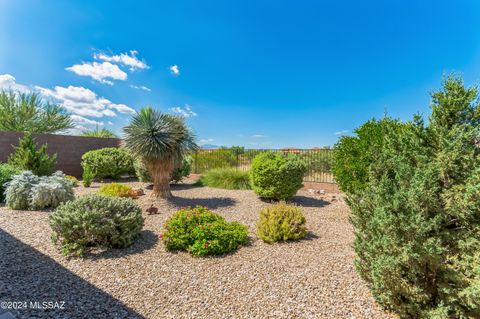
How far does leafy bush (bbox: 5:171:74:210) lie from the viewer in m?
5.80

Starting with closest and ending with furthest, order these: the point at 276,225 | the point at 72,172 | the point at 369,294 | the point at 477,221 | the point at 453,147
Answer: the point at 477,221 < the point at 453,147 < the point at 369,294 < the point at 276,225 < the point at 72,172

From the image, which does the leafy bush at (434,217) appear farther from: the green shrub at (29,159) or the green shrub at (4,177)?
the green shrub at (29,159)

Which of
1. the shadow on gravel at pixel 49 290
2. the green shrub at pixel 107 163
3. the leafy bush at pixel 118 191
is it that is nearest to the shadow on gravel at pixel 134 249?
the shadow on gravel at pixel 49 290

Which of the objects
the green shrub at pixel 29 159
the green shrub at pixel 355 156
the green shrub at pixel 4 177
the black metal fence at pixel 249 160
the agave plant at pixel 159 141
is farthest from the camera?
the black metal fence at pixel 249 160

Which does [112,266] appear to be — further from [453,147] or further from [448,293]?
[453,147]

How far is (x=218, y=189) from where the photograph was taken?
30.6 ft

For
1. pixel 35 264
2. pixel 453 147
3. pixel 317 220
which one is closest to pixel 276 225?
pixel 317 220

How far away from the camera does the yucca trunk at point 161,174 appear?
6891 mm

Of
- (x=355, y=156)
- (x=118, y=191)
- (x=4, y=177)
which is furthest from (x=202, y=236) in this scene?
(x=4, y=177)

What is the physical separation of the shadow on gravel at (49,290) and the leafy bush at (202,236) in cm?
124

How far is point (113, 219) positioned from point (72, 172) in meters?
10.3

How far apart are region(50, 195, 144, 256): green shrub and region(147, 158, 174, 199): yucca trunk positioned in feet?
9.22

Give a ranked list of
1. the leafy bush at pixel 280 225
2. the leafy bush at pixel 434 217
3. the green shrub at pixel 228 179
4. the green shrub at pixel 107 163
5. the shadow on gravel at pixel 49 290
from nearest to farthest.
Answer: the leafy bush at pixel 434 217
the shadow on gravel at pixel 49 290
the leafy bush at pixel 280 225
the green shrub at pixel 228 179
the green shrub at pixel 107 163

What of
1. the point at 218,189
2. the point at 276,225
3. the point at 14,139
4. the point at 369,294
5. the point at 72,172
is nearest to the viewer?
the point at 369,294
